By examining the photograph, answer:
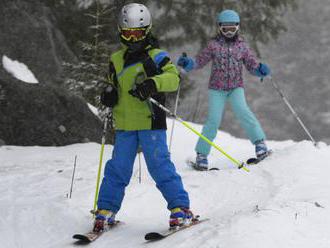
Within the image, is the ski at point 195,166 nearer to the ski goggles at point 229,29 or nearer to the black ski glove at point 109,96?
the ski goggles at point 229,29

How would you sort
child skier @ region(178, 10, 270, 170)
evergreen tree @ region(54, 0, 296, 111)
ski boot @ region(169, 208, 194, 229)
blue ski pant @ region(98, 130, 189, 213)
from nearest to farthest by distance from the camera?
ski boot @ region(169, 208, 194, 229), blue ski pant @ region(98, 130, 189, 213), child skier @ region(178, 10, 270, 170), evergreen tree @ region(54, 0, 296, 111)

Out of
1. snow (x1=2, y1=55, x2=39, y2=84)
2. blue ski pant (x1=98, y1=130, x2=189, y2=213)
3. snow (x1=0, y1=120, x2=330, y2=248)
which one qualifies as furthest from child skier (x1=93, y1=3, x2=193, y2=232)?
snow (x1=2, y1=55, x2=39, y2=84)

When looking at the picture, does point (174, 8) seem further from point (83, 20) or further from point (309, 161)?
point (309, 161)

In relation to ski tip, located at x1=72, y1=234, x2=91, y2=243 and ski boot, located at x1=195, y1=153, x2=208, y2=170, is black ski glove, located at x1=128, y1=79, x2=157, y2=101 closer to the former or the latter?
ski tip, located at x1=72, y1=234, x2=91, y2=243

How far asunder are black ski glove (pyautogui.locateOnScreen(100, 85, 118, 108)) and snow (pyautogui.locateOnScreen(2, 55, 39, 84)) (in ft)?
18.8

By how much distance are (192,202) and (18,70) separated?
5911 mm

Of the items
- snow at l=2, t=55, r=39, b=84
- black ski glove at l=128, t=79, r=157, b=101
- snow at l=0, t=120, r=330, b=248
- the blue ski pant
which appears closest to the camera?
snow at l=0, t=120, r=330, b=248

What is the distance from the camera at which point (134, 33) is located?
523cm

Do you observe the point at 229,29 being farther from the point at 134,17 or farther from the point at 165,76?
the point at 165,76

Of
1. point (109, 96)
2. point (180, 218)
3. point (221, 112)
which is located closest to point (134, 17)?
point (109, 96)

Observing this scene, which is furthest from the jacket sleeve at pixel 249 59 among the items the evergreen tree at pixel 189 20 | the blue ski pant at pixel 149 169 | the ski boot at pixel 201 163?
the evergreen tree at pixel 189 20

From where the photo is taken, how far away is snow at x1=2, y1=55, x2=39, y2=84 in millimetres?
10844

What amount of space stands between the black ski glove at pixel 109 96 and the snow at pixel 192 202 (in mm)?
1133

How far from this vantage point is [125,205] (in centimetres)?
613
